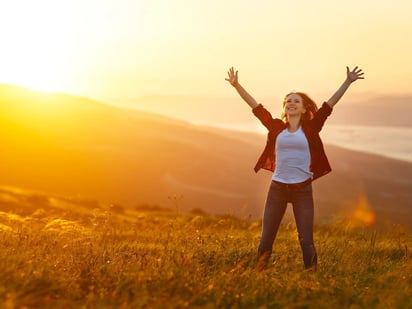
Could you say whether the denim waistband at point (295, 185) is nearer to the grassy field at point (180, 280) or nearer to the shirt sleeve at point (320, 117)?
the shirt sleeve at point (320, 117)

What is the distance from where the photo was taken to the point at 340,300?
518 cm

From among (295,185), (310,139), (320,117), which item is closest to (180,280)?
(295,185)

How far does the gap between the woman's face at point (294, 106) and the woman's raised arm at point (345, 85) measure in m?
0.37

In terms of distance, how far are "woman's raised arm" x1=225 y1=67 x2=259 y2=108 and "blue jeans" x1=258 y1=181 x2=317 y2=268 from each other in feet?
3.65

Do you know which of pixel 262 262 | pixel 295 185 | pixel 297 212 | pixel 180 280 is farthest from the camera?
pixel 297 212

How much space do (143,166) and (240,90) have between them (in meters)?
105

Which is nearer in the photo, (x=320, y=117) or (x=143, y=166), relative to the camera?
(x=320, y=117)

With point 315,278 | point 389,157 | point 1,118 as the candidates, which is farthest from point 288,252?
point 389,157

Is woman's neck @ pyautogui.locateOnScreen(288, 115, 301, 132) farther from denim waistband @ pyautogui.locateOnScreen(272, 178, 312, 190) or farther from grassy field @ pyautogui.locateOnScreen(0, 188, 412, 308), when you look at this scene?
grassy field @ pyautogui.locateOnScreen(0, 188, 412, 308)

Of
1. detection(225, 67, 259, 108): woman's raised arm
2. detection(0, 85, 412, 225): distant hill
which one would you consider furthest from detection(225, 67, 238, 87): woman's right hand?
detection(0, 85, 412, 225): distant hill

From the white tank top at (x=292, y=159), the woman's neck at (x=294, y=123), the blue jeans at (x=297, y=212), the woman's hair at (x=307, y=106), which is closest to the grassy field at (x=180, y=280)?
the blue jeans at (x=297, y=212)

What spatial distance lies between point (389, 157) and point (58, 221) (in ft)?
584

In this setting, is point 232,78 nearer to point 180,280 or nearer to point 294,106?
point 294,106

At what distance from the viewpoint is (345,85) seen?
7.18m
